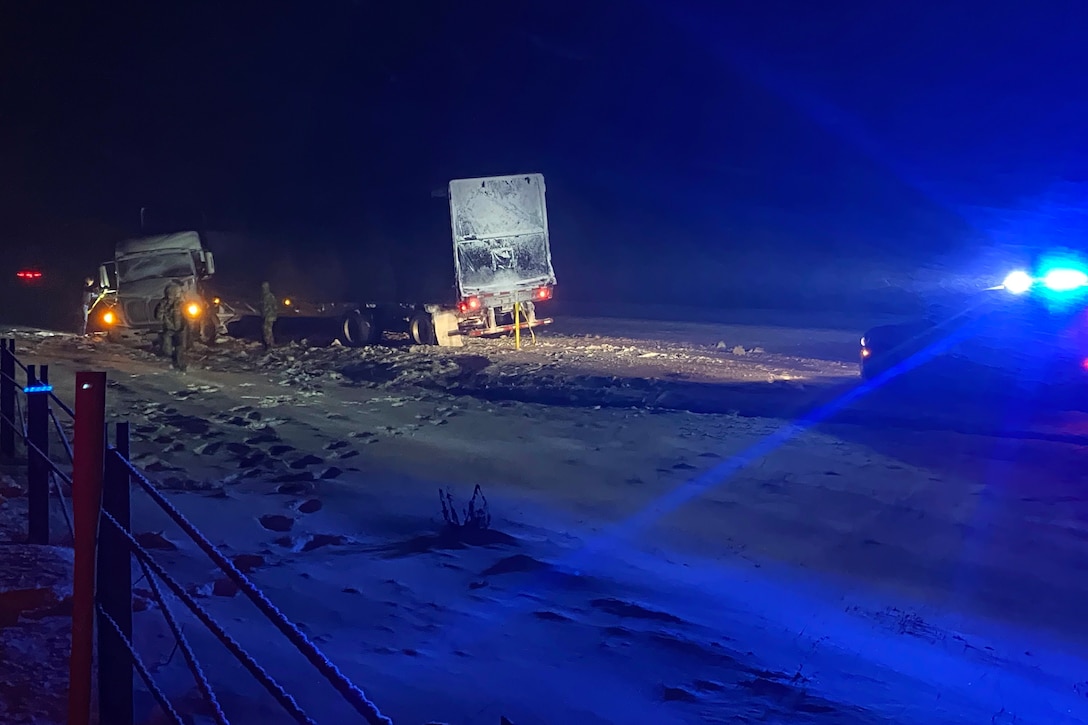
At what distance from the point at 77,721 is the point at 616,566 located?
3498 mm

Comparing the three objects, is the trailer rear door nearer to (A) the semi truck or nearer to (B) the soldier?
(A) the semi truck

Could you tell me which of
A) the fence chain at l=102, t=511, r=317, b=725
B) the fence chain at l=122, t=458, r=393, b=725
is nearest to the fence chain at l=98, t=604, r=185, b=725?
the fence chain at l=102, t=511, r=317, b=725

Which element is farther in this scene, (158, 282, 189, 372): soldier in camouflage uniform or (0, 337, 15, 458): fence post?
(158, 282, 189, 372): soldier in camouflage uniform

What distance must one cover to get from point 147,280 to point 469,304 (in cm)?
618

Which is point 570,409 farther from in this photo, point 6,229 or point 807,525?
point 6,229

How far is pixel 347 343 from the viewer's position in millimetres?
18109

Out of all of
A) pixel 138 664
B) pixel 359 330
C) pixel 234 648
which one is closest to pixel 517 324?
pixel 359 330

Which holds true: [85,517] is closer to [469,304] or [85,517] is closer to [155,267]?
[469,304]

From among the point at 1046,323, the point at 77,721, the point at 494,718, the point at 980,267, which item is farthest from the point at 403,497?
the point at 980,267

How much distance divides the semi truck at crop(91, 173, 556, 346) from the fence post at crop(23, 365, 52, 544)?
11917 millimetres

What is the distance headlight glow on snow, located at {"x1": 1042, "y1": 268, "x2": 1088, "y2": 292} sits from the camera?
1125 centimetres

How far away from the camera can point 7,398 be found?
7.31 metres

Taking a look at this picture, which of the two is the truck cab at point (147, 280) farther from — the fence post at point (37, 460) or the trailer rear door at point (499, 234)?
the fence post at point (37, 460)

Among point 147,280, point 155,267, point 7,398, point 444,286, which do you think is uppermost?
point 155,267
